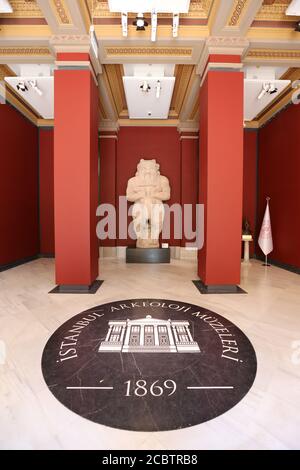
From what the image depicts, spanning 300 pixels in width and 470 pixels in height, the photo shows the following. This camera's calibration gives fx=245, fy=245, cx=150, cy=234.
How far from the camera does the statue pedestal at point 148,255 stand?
6.51 metres

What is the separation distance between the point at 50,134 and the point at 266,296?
7.12 metres

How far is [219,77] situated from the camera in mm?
3934

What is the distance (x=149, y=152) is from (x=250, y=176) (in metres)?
3.13

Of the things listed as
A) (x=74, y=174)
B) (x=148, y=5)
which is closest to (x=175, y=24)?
(x=148, y=5)

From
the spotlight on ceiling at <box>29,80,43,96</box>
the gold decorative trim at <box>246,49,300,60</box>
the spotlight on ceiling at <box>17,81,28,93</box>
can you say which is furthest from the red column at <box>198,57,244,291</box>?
the spotlight on ceiling at <box>17,81,28,93</box>

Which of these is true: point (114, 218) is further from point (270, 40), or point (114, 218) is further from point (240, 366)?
point (240, 366)

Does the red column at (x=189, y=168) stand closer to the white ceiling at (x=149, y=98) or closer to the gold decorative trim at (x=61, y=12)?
the white ceiling at (x=149, y=98)

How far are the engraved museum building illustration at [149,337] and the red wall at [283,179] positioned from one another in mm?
4210

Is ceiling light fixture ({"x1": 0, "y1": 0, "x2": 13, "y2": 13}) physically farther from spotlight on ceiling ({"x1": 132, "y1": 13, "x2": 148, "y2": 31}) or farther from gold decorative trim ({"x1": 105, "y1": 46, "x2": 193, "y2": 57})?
spotlight on ceiling ({"x1": 132, "y1": 13, "x2": 148, "y2": 31})

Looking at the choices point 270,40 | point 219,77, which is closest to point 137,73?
point 219,77

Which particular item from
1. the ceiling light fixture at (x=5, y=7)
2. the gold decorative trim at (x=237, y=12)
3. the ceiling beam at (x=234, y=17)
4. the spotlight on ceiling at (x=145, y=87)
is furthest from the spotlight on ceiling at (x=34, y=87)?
the gold decorative trim at (x=237, y=12)

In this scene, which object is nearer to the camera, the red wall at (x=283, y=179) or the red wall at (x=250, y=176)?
the red wall at (x=283, y=179)

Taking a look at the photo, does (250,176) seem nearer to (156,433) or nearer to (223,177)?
(223,177)

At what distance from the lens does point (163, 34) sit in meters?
3.81
